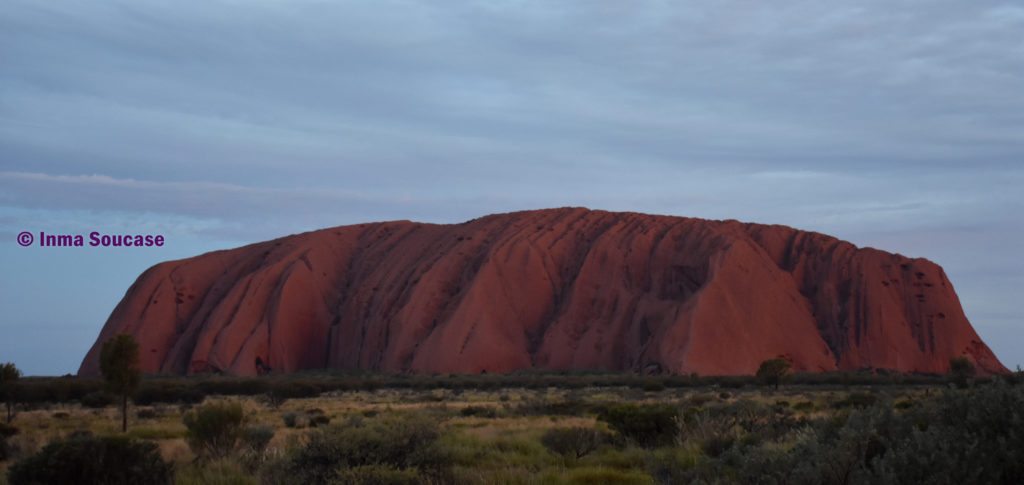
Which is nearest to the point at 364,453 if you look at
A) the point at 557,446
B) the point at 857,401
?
the point at 557,446

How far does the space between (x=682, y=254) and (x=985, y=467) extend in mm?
71294

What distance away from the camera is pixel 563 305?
73.9m

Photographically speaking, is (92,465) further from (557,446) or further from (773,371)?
(773,371)

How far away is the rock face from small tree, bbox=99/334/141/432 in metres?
42.7

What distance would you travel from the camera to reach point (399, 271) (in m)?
79.9

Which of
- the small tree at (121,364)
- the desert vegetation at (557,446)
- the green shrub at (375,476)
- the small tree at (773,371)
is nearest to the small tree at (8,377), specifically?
the desert vegetation at (557,446)

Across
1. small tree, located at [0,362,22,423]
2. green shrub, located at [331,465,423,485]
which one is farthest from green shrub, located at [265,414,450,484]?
small tree, located at [0,362,22,423]

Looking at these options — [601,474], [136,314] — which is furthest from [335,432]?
[136,314]

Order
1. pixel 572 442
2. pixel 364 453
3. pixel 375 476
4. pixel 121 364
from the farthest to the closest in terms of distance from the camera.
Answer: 1. pixel 121 364
2. pixel 572 442
3. pixel 364 453
4. pixel 375 476

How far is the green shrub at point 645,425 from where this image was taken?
55.0 ft

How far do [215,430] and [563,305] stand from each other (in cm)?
5937

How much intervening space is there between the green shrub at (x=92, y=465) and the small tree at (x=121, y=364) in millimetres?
12914

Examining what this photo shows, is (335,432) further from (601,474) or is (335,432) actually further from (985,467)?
(985,467)

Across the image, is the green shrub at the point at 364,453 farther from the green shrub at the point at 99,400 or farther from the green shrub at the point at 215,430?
the green shrub at the point at 99,400
